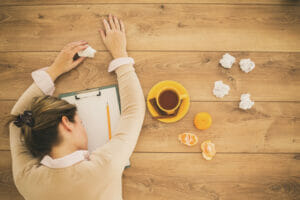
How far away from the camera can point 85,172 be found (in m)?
0.60

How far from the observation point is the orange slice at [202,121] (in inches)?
33.1

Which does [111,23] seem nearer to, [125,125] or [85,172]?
[125,125]

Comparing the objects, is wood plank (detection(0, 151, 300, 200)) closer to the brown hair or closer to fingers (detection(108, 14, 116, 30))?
the brown hair

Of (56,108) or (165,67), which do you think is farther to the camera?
(165,67)

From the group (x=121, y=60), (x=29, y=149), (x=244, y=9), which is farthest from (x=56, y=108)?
(x=244, y=9)

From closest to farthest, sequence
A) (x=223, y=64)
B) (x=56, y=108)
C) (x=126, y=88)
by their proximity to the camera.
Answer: (x=56, y=108) → (x=126, y=88) → (x=223, y=64)

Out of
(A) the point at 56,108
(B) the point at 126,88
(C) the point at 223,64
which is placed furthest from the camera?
(C) the point at 223,64

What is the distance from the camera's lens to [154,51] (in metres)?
0.91

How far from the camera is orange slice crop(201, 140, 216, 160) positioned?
0.84 metres

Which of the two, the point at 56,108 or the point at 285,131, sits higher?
the point at 56,108

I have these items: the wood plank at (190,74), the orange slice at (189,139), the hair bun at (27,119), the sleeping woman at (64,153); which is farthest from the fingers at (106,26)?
the orange slice at (189,139)

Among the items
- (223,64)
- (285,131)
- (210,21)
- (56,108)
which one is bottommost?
(285,131)

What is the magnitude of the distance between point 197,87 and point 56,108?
60cm

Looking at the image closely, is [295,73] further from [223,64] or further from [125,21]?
[125,21]
